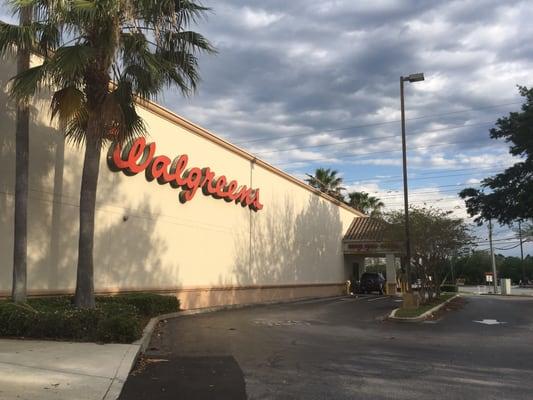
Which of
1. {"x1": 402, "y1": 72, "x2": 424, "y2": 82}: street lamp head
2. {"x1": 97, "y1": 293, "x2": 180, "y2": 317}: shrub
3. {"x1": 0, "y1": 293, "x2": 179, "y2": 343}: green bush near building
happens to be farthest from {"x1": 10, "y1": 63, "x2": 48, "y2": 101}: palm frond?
{"x1": 402, "y1": 72, "x2": 424, "y2": 82}: street lamp head

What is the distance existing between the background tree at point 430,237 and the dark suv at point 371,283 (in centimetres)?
1601

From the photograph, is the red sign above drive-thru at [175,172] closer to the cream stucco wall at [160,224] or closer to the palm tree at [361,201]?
the cream stucco wall at [160,224]

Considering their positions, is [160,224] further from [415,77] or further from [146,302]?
[415,77]

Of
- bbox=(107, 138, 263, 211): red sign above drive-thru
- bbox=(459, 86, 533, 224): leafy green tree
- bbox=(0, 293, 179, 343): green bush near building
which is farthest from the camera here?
bbox=(459, 86, 533, 224): leafy green tree

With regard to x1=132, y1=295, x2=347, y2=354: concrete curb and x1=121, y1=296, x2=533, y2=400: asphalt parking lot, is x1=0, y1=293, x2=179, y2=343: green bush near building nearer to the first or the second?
x1=132, y1=295, x2=347, y2=354: concrete curb

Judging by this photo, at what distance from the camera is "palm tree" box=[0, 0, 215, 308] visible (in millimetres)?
12219

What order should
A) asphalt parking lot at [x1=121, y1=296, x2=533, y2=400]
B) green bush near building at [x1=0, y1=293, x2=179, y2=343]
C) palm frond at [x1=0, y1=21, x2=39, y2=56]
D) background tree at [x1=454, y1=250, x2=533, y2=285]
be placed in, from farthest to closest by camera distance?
background tree at [x1=454, y1=250, x2=533, y2=285] < palm frond at [x1=0, y1=21, x2=39, y2=56] < green bush near building at [x1=0, y1=293, x2=179, y2=343] < asphalt parking lot at [x1=121, y1=296, x2=533, y2=400]

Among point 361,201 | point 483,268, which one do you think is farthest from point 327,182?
point 483,268

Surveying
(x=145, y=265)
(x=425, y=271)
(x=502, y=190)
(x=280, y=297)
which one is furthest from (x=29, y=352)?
(x=502, y=190)

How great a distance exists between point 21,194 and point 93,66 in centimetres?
322

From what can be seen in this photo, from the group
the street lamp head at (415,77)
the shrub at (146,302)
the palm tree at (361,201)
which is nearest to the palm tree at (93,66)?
the shrub at (146,302)

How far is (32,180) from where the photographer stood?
14.8 metres

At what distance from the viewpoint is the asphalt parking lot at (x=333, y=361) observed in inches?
307

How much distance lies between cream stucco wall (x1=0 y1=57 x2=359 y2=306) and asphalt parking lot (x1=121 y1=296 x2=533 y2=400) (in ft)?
10.8
